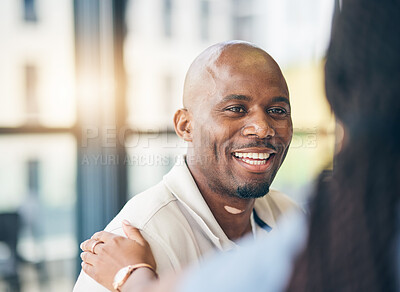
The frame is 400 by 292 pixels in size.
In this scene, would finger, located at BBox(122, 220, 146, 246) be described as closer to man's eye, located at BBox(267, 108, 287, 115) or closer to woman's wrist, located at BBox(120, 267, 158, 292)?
woman's wrist, located at BBox(120, 267, 158, 292)

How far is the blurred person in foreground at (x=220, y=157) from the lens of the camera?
46.2 inches

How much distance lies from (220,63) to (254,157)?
0.95 feet

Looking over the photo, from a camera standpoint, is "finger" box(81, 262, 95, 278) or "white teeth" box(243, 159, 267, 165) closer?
"finger" box(81, 262, 95, 278)

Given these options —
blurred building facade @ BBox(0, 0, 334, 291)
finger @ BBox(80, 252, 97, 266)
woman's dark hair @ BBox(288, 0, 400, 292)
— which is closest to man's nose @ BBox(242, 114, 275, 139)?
finger @ BBox(80, 252, 97, 266)

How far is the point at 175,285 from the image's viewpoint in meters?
0.69

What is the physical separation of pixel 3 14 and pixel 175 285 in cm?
197

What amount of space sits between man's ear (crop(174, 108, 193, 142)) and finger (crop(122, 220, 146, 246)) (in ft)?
1.27

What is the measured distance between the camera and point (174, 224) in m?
1.15

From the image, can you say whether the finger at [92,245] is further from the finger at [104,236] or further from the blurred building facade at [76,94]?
the blurred building facade at [76,94]

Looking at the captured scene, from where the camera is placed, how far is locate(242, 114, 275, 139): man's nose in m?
1.21

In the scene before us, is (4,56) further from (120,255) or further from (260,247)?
(260,247)

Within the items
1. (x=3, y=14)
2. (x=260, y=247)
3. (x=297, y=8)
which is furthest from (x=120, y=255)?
(x=297, y=8)

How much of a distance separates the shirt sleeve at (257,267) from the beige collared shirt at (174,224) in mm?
432

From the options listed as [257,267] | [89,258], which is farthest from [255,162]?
[257,267]
